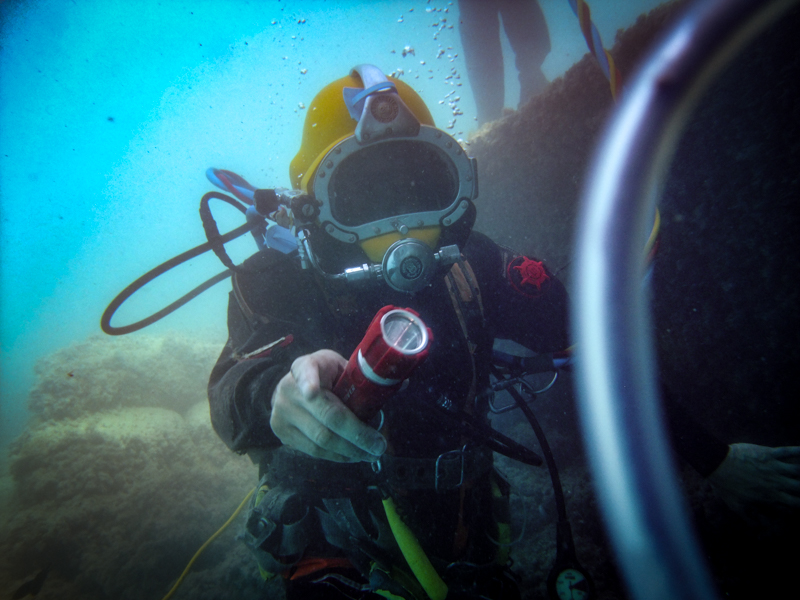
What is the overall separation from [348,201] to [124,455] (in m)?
8.42

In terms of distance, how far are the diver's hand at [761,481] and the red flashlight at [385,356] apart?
2354mm

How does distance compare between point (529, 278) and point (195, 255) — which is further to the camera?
point (195, 255)

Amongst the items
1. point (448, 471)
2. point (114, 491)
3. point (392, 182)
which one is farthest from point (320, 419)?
point (114, 491)

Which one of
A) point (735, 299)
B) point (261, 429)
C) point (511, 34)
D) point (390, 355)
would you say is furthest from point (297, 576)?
point (511, 34)

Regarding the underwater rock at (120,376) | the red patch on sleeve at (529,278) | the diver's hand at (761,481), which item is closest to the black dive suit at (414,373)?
the red patch on sleeve at (529,278)

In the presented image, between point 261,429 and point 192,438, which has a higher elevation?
point 261,429

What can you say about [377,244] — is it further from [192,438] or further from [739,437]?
[192,438]

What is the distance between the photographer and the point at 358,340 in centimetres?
192

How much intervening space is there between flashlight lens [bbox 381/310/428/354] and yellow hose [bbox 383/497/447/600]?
141 cm

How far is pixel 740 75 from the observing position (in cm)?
247

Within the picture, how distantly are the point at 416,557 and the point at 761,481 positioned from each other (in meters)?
1.99

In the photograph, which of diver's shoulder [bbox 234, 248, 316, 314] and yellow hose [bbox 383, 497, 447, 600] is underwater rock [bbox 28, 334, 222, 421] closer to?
diver's shoulder [bbox 234, 248, 316, 314]

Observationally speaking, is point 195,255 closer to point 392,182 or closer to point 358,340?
point 358,340

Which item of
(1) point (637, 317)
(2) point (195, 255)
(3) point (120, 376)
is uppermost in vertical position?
(2) point (195, 255)
